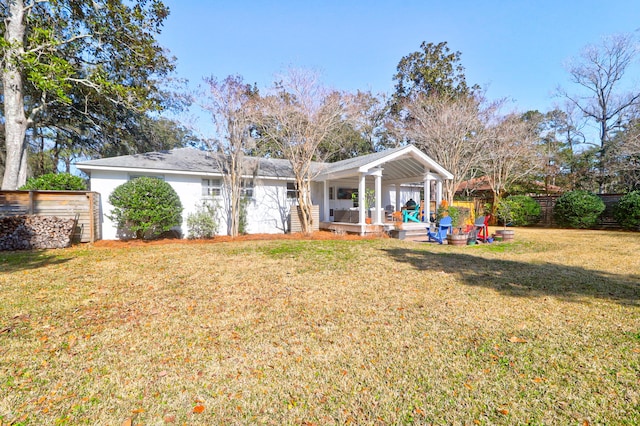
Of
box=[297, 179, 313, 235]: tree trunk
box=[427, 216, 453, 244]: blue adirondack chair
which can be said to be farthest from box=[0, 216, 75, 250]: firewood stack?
box=[427, 216, 453, 244]: blue adirondack chair

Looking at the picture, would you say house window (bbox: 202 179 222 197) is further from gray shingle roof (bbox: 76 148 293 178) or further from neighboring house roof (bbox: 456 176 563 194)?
neighboring house roof (bbox: 456 176 563 194)

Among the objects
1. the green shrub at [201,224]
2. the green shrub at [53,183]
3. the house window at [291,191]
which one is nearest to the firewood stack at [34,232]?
the green shrub at [53,183]

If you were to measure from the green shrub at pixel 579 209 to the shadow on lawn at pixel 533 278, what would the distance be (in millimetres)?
12552

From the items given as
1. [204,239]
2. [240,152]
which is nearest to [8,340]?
[204,239]

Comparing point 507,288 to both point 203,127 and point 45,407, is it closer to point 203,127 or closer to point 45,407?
point 45,407

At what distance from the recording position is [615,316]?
3908 millimetres

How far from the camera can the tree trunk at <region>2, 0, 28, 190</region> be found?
1137 cm

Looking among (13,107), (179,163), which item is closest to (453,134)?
(179,163)

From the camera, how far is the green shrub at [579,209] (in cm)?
1589

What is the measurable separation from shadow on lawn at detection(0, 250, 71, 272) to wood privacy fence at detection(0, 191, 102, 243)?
5.13 feet

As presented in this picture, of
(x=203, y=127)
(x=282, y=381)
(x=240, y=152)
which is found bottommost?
(x=282, y=381)

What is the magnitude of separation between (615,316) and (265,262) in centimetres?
610

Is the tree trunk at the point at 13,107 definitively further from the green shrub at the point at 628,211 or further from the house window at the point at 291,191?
the green shrub at the point at 628,211

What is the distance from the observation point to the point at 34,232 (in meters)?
8.55
